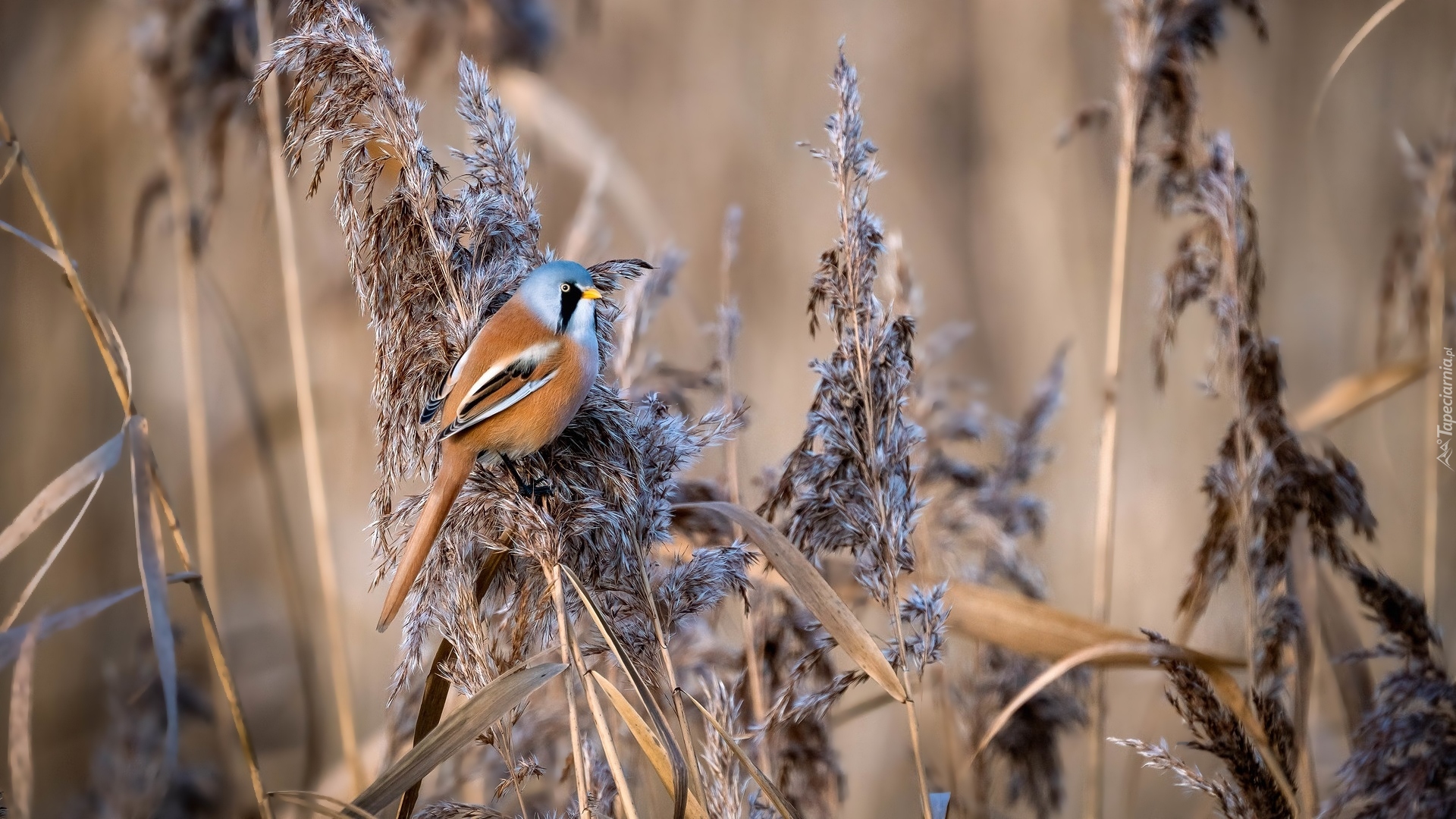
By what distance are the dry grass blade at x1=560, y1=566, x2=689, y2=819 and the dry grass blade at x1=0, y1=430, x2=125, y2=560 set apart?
1.81ft

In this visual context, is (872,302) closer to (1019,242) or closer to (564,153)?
(564,153)

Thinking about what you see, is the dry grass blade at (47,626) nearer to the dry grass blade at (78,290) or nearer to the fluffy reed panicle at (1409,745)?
the dry grass blade at (78,290)

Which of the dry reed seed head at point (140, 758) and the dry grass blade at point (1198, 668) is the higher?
→ the dry grass blade at point (1198, 668)

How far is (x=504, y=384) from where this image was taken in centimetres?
119

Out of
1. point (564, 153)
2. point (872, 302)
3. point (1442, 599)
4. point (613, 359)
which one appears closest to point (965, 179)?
point (564, 153)

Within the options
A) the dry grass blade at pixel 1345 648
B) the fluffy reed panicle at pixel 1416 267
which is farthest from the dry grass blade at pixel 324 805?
the fluffy reed panicle at pixel 1416 267

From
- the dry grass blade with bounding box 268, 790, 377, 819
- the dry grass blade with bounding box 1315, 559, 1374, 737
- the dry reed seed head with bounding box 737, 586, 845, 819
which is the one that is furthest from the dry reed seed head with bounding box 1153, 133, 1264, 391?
the dry grass blade with bounding box 268, 790, 377, 819

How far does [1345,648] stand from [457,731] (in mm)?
1622

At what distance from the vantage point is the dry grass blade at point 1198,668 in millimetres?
1219

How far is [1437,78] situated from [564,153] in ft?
10.6

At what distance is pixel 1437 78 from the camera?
125 inches

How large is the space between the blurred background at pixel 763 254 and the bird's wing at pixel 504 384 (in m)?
1.18

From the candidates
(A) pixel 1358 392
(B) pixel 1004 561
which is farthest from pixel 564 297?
(A) pixel 1358 392

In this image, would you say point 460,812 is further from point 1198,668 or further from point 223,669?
point 1198,668
